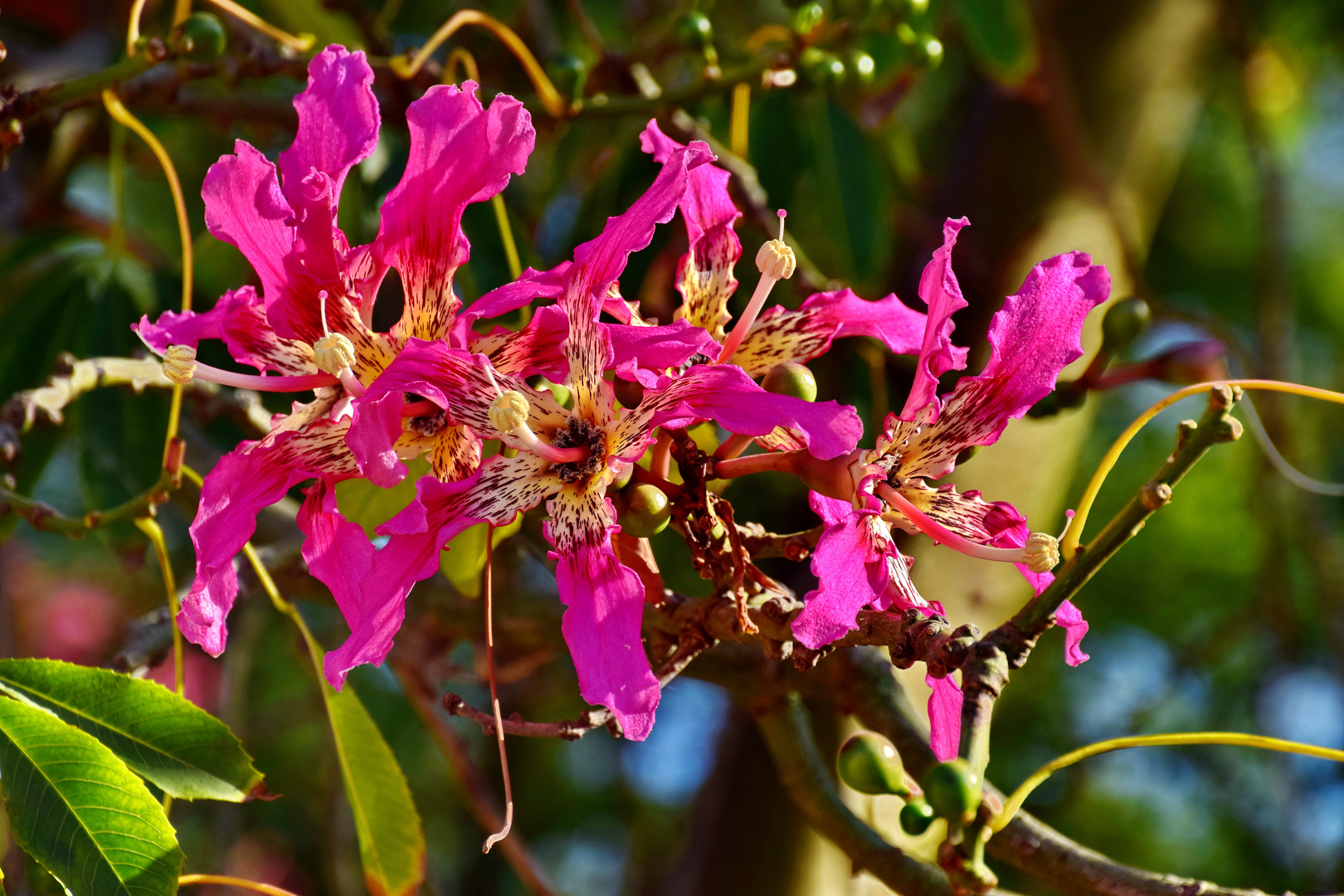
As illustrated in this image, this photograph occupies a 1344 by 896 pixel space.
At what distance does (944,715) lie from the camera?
0.80 m

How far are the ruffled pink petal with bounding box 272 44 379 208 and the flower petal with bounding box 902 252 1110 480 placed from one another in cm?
42

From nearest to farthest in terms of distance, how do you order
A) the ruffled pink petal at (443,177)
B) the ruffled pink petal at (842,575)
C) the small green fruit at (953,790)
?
the small green fruit at (953,790) → the ruffled pink petal at (842,575) → the ruffled pink petal at (443,177)

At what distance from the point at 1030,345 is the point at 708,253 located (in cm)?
26

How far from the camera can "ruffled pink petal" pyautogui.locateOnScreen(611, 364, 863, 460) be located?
682 mm

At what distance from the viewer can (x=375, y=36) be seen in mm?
1684

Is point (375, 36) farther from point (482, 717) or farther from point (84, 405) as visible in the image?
point (482, 717)

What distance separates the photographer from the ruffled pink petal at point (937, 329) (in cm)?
75

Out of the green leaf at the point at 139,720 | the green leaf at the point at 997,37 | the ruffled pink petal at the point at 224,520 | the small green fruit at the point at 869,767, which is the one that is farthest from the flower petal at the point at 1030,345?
the green leaf at the point at 997,37

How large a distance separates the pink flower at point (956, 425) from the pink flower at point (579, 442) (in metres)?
0.09

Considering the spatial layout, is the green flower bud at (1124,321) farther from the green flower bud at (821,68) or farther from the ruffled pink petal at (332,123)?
the ruffled pink petal at (332,123)

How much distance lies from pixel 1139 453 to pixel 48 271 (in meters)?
2.61

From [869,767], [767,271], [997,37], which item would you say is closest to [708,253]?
[767,271]

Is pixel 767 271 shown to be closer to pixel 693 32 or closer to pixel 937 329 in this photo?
pixel 937 329

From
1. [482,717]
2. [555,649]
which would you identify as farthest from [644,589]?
[555,649]
